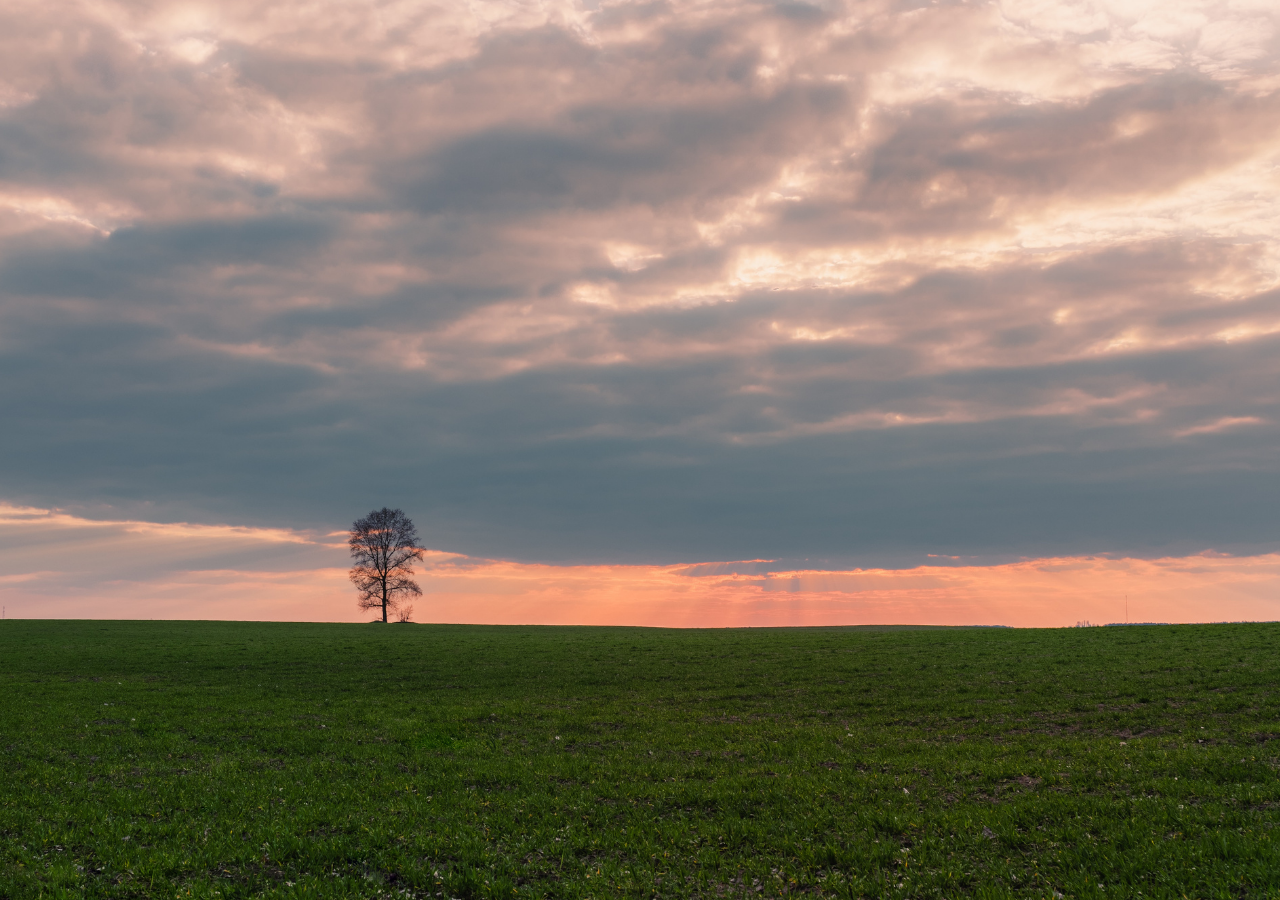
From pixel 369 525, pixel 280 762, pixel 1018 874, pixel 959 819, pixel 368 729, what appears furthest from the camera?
pixel 369 525

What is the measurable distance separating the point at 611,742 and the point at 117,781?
14988mm

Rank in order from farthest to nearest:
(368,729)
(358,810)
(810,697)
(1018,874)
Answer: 1. (810,697)
2. (368,729)
3. (358,810)
4. (1018,874)

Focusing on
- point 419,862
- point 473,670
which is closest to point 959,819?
point 419,862

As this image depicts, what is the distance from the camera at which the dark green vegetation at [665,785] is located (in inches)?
547

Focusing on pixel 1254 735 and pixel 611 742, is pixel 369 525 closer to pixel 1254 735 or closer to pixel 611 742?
pixel 611 742

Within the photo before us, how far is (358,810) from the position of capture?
18031mm

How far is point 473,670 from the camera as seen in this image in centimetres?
5009

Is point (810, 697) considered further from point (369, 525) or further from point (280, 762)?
point (369, 525)

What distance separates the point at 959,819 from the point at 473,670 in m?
39.1

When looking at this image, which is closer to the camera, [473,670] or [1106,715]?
[1106,715]

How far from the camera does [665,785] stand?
1983cm

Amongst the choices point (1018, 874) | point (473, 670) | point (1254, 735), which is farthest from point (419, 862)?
point (473, 670)

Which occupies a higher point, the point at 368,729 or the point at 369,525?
the point at 369,525

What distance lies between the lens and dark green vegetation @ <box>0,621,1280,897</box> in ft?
45.6
